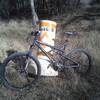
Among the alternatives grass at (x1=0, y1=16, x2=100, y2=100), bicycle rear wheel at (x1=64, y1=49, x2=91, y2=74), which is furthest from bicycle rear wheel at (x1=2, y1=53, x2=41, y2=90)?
bicycle rear wheel at (x1=64, y1=49, x2=91, y2=74)

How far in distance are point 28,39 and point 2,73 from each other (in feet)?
10.2

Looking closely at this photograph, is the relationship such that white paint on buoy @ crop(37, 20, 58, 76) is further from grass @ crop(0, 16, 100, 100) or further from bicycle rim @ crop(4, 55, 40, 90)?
bicycle rim @ crop(4, 55, 40, 90)

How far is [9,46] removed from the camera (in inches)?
284

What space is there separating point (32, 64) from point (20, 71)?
281 mm

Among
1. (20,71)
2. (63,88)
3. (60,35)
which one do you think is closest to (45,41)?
(20,71)

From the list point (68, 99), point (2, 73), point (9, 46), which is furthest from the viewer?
point (9, 46)

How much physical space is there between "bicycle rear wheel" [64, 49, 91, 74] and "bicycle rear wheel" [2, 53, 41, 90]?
0.77 metres

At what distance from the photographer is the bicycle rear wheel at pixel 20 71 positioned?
4.75 metres

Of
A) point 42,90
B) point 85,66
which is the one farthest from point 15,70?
point 85,66

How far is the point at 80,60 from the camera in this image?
17.8 ft

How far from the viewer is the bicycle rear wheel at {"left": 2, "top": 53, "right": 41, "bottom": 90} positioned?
4750mm

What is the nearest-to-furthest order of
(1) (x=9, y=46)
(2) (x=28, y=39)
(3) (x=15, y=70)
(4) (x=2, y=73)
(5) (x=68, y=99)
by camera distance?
(5) (x=68, y=99) < (4) (x=2, y=73) < (3) (x=15, y=70) < (1) (x=9, y=46) < (2) (x=28, y=39)

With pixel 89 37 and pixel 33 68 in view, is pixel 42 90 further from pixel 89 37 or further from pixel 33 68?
pixel 89 37

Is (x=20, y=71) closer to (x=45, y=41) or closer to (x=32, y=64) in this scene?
(x=32, y=64)
